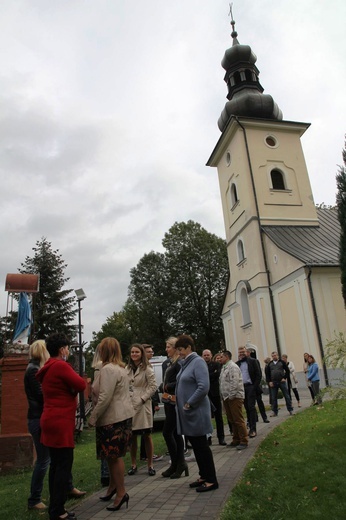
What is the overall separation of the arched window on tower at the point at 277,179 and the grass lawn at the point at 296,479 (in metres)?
20.7

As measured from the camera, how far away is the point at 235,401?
25.0 ft

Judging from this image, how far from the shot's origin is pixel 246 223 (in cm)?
2602

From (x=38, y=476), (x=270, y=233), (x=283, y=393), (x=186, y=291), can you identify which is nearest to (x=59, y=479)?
(x=38, y=476)

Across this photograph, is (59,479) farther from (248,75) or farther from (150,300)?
(150,300)

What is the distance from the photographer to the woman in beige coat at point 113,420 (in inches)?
176

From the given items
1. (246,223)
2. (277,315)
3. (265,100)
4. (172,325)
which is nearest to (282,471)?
(277,315)

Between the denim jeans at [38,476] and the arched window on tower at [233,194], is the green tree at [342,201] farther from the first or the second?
the arched window on tower at [233,194]

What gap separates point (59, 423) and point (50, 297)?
27482mm

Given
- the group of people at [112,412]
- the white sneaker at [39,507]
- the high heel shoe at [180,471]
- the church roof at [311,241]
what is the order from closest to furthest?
the group of people at [112,412], the white sneaker at [39,507], the high heel shoe at [180,471], the church roof at [311,241]

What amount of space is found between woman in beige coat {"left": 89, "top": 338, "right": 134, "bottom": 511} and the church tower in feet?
63.4

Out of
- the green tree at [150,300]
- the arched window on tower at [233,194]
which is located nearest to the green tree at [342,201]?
the arched window on tower at [233,194]

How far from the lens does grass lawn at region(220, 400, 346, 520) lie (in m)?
3.96

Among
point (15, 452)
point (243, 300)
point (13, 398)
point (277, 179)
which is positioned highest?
point (277, 179)

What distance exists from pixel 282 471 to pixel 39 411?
10.1 ft
